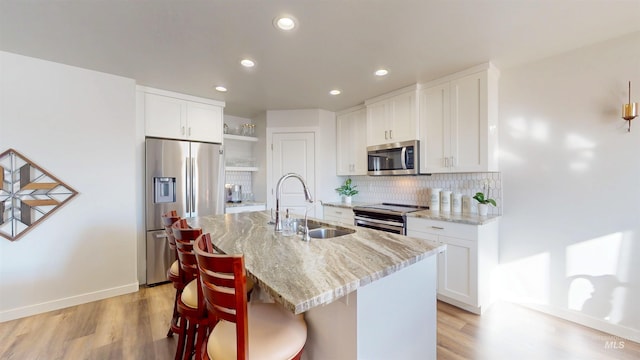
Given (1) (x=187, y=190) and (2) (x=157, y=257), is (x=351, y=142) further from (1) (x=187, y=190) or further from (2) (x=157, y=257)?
(2) (x=157, y=257)

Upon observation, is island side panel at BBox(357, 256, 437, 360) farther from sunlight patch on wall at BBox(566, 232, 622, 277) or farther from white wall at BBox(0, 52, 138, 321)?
white wall at BBox(0, 52, 138, 321)

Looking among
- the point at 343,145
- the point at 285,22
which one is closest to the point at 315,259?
the point at 285,22

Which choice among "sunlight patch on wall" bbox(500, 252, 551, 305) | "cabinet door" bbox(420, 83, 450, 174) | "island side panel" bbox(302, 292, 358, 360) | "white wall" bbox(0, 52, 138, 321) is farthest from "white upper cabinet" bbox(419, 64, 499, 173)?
"white wall" bbox(0, 52, 138, 321)

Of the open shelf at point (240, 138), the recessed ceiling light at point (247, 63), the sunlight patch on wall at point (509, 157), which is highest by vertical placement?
the recessed ceiling light at point (247, 63)

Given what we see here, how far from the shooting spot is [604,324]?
84.8 inches

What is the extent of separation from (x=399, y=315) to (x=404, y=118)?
8.35 ft

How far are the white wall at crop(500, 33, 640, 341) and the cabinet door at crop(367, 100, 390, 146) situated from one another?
129 cm

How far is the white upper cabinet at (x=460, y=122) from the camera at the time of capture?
103 inches

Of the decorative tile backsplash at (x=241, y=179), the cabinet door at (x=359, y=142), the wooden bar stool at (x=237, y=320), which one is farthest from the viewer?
the decorative tile backsplash at (x=241, y=179)

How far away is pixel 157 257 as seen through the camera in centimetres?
314

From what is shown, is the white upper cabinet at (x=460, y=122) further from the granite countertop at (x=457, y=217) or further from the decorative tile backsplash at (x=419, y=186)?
the granite countertop at (x=457, y=217)

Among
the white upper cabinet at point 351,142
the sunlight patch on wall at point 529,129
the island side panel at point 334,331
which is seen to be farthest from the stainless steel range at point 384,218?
the island side panel at point 334,331

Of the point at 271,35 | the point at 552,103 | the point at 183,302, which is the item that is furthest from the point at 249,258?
the point at 552,103

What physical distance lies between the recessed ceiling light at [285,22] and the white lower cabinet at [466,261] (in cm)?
216
